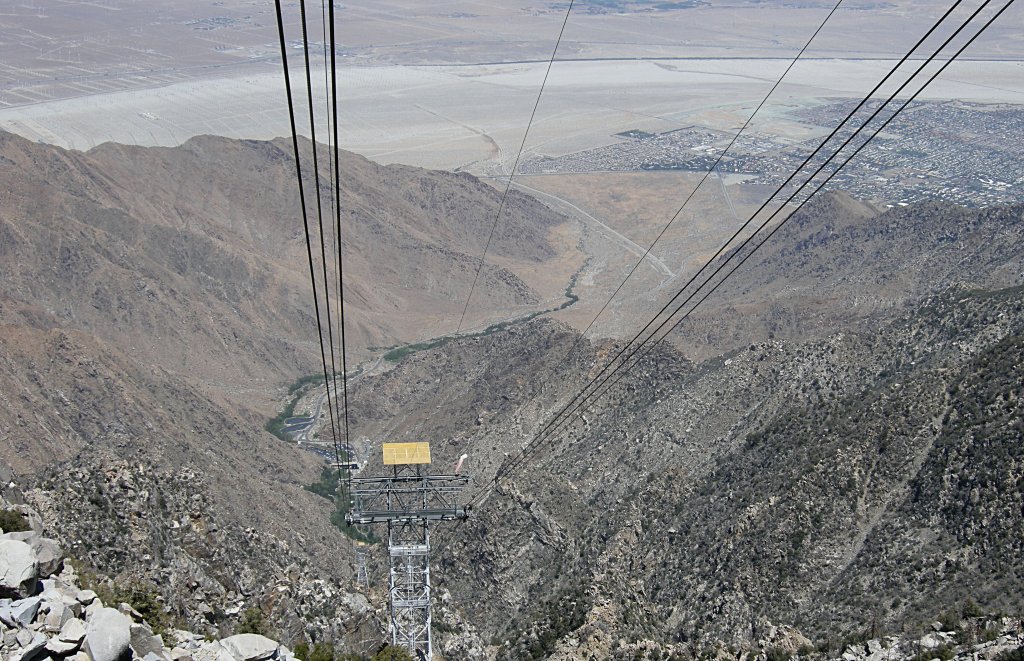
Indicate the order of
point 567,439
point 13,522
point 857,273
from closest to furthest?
point 13,522
point 567,439
point 857,273

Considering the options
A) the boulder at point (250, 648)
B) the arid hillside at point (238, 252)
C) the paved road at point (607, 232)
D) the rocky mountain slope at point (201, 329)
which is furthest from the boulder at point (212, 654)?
the paved road at point (607, 232)

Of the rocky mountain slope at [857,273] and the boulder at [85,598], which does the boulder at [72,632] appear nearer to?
the boulder at [85,598]

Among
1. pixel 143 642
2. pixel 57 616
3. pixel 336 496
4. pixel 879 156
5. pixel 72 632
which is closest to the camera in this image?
pixel 72 632

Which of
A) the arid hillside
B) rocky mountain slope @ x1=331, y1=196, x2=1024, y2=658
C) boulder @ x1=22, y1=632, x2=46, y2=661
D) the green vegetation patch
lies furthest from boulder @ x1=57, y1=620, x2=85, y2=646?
the arid hillside

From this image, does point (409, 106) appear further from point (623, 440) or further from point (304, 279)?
point (623, 440)

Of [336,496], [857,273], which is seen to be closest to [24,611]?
[336,496]

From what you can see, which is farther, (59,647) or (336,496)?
(336,496)

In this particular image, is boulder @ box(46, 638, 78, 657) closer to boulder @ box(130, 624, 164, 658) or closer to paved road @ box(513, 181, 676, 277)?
boulder @ box(130, 624, 164, 658)

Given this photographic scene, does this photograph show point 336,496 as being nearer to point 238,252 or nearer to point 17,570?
point 238,252
